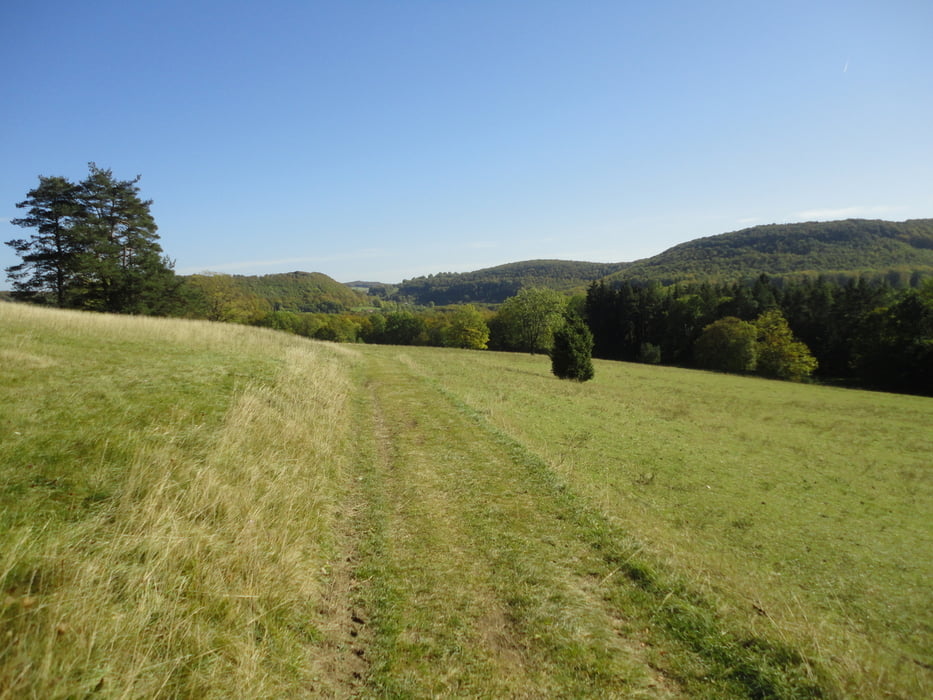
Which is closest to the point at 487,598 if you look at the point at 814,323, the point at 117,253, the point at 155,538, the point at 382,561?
the point at 382,561

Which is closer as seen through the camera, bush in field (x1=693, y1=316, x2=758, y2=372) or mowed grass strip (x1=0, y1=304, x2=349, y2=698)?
mowed grass strip (x1=0, y1=304, x2=349, y2=698)

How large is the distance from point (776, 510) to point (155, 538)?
13.3 meters

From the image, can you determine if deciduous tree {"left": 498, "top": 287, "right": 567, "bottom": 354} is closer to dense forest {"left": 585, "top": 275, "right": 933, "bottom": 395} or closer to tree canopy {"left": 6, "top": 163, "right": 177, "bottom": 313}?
dense forest {"left": 585, "top": 275, "right": 933, "bottom": 395}

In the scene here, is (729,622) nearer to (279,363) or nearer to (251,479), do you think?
(251,479)

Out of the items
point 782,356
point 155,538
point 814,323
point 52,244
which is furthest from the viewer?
point 814,323

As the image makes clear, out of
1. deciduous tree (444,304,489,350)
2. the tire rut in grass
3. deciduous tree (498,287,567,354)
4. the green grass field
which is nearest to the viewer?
the green grass field

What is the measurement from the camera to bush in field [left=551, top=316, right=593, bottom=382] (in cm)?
3662

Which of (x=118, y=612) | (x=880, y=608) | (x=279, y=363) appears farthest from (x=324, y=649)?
(x=279, y=363)

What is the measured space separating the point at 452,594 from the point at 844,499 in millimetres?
13862

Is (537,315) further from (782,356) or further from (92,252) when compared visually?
(92,252)

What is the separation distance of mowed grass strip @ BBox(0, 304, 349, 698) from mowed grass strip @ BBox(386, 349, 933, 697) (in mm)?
4462

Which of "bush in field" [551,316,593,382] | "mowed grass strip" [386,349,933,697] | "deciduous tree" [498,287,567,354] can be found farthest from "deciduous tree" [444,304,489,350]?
"mowed grass strip" [386,349,933,697]

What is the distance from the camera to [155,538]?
401 cm

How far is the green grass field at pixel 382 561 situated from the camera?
11.1ft
